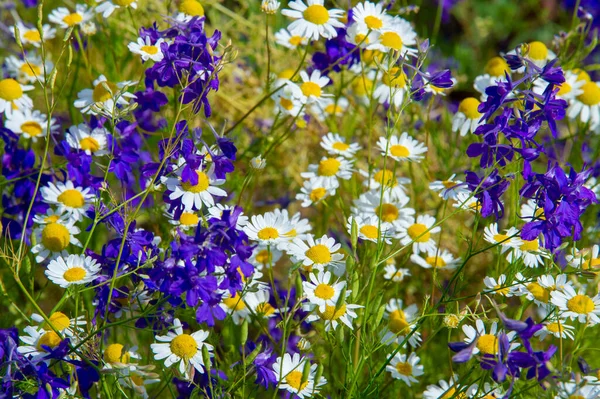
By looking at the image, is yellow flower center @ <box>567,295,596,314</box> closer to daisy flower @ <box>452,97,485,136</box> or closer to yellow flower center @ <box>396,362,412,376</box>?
yellow flower center @ <box>396,362,412,376</box>

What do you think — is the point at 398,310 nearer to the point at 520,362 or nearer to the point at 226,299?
the point at 226,299

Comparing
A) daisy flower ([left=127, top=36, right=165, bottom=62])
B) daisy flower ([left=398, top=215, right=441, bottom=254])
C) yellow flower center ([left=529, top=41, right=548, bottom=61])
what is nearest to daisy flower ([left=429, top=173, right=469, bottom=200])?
daisy flower ([left=398, top=215, right=441, bottom=254])

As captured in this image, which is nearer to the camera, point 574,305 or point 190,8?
point 574,305

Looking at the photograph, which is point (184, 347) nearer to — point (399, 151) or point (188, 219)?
point (188, 219)

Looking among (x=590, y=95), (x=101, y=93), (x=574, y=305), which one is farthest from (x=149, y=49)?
(x=590, y=95)

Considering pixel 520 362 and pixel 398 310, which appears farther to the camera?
pixel 398 310

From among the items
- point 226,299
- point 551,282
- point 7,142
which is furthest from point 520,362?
point 7,142

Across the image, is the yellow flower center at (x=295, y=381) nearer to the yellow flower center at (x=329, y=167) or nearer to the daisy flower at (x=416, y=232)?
the daisy flower at (x=416, y=232)
